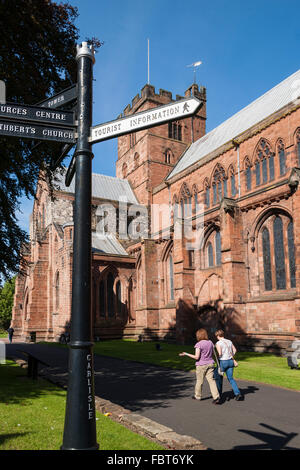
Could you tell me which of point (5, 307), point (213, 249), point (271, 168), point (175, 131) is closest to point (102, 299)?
point (213, 249)

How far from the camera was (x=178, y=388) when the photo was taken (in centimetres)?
1018

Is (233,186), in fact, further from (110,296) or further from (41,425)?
(41,425)

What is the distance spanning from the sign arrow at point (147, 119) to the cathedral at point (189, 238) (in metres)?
7.64

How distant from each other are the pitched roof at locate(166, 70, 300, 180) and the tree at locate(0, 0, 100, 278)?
676 inches

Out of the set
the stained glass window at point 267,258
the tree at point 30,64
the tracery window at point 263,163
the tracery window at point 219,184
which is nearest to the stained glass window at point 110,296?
the tracery window at point 219,184

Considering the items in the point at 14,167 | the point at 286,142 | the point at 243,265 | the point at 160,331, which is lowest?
the point at 160,331

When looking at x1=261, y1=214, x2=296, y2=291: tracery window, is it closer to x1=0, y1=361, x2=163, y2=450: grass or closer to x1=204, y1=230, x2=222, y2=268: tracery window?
x1=204, y1=230, x2=222, y2=268: tracery window

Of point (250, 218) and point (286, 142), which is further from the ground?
point (286, 142)

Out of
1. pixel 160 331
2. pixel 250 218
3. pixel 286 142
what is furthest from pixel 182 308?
pixel 286 142

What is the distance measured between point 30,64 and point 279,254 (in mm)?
16035

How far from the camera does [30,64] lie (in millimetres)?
10398
